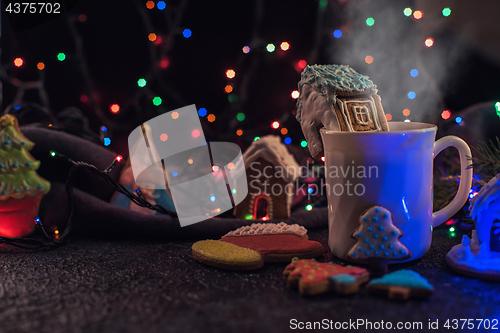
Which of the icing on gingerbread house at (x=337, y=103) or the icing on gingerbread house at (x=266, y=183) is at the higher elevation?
the icing on gingerbread house at (x=337, y=103)

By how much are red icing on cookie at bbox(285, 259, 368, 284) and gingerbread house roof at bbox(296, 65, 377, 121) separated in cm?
27

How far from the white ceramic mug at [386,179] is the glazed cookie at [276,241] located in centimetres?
5

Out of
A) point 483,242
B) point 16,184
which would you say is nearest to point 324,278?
point 483,242

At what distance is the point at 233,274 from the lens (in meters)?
0.61

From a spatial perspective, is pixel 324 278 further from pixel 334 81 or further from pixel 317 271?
pixel 334 81

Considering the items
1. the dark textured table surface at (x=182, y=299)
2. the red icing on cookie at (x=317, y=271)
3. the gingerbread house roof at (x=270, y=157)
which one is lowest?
the dark textured table surface at (x=182, y=299)

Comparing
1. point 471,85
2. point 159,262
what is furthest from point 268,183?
point 471,85

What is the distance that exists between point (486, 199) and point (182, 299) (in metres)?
0.48

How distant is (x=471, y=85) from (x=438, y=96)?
86 mm

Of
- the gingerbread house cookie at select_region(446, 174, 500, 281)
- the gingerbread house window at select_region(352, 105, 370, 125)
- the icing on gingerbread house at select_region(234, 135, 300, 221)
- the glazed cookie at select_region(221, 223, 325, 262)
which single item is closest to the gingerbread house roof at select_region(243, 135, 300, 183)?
the icing on gingerbread house at select_region(234, 135, 300, 221)

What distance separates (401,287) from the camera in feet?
1.68

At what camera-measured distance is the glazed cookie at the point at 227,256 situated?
611 millimetres

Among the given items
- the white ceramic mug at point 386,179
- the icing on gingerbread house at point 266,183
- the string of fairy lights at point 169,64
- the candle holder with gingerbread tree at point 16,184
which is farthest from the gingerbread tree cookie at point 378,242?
the candle holder with gingerbread tree at point 16,184

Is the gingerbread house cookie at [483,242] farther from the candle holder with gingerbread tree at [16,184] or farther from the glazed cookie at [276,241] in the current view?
the candle holder with gingerbread tree at [16,184]
